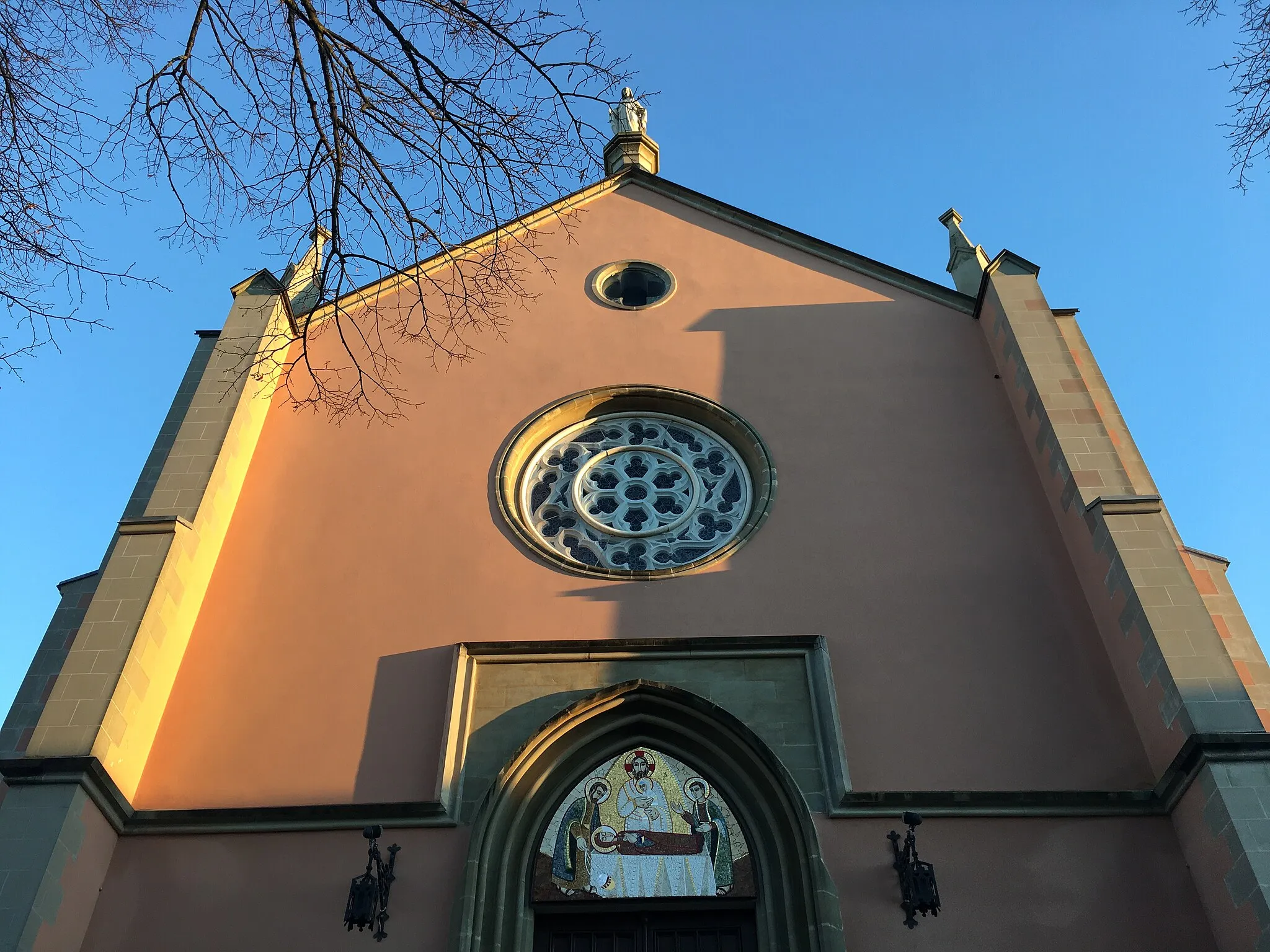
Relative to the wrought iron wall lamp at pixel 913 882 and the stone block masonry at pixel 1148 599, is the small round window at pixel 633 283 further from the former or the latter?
the wrought iron wall lamp at pixel 913 882

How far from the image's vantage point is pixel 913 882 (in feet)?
23.6

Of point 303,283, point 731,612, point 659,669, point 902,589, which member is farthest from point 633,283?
point 659,669

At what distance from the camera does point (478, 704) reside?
8.46m

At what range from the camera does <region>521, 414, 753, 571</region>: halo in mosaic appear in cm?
988

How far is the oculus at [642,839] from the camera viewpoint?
300 inches

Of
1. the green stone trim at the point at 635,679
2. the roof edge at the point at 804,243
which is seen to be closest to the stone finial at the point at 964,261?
the roof edge at the point at 804,243

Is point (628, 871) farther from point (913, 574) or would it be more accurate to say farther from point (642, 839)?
point (913, 574)

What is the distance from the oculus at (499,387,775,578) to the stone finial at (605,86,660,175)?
5.44 metres

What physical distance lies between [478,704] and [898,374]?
504cm

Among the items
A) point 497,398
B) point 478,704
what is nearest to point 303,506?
point 497,398

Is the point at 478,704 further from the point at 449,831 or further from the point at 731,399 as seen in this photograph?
the point at 731,399

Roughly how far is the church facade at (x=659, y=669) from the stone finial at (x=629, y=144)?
4755 mm

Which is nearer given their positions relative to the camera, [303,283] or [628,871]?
[628,871]

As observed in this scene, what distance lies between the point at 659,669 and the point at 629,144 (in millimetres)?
9129
